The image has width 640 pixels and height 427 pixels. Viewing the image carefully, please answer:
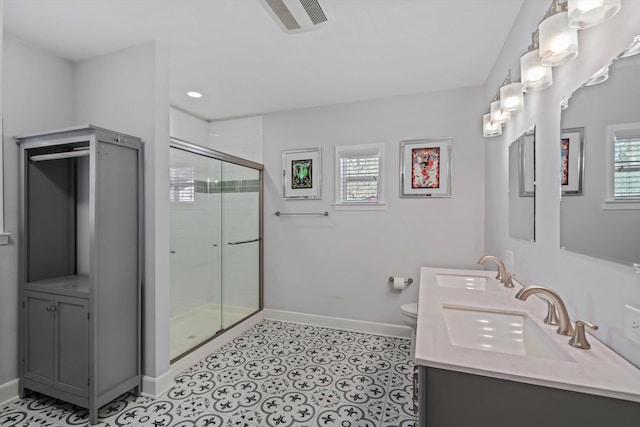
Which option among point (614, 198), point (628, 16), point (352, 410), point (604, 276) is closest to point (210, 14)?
point (628, 16)

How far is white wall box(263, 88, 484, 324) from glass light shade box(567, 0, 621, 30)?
203 centimetres

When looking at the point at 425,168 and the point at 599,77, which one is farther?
the point at 425,168

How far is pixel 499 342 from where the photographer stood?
4.43 feet

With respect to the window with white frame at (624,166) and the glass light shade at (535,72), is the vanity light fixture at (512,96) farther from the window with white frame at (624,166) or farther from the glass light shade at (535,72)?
the window with white frame at (624,166)

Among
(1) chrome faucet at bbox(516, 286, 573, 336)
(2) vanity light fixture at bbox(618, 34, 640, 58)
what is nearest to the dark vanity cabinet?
(1) chrome faucet at bbox(516, 286, 573, 336)

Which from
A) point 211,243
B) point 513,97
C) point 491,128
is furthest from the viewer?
point 211,243

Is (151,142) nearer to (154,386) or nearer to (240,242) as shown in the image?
(240,242)

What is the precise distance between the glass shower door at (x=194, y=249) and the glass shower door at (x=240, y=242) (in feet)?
0.33

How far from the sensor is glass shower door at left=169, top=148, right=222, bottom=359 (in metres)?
2.51

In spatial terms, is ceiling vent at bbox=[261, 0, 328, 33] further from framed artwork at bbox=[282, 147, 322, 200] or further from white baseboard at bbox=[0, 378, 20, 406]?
white baseboard at bbox=[0, 378, 20, 406]

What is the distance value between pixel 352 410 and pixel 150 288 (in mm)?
1592

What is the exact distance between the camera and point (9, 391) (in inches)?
80.2

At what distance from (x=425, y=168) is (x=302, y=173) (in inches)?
52.2

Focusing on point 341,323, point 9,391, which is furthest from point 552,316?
point 9,391
